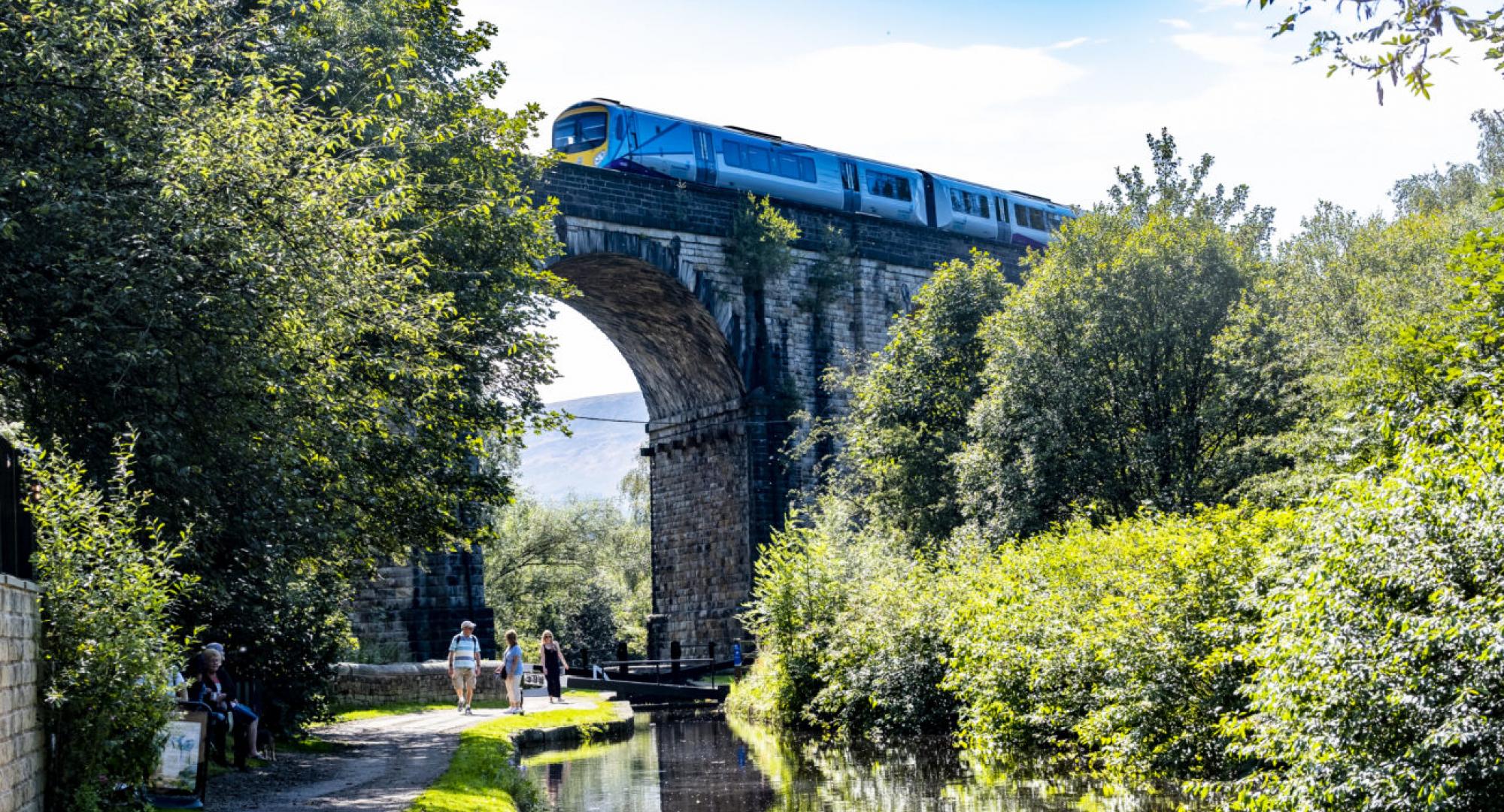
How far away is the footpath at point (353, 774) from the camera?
10.2 m

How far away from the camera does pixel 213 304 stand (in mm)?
11133

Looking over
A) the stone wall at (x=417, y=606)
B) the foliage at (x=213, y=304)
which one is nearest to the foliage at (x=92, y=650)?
the foliage at (x=213, y=304)

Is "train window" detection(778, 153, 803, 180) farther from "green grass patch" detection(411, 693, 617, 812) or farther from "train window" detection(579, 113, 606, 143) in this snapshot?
"green grass patch" detection(411, 693, 617, 812)

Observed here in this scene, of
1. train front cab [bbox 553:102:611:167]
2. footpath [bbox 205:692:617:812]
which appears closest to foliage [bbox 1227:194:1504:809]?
footpath [bbox 205:692:617:812]

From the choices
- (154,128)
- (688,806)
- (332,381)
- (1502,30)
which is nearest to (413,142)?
(332,381)

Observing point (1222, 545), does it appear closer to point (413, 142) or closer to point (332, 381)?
point (332, 381)

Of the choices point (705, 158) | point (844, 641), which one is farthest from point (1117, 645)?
point (705, 158)

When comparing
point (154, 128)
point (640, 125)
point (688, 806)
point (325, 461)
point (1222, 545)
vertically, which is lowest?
point (688, 806)

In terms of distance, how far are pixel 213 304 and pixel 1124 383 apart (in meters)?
15.3

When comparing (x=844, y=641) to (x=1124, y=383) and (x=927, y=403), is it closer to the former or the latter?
(x=1124, y=383)

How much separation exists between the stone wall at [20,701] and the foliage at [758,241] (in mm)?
24253

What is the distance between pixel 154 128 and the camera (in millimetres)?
11359

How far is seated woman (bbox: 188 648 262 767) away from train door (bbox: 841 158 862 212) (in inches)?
945

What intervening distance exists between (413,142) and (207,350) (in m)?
8.21
